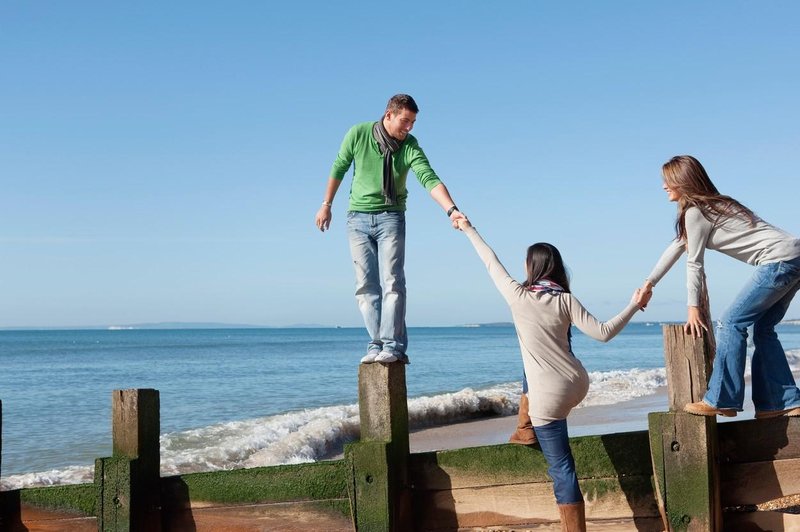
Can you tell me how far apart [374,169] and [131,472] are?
8.63 ft

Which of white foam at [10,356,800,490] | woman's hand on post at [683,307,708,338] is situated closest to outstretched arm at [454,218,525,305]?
woman's hand on post at [683,307,708,338]

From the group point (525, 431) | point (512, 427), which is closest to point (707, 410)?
point (525, 431)

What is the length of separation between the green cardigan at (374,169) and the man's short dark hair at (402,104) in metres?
0.23

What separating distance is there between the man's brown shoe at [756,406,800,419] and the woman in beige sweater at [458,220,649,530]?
103 cm

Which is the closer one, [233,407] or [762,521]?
[762,521]

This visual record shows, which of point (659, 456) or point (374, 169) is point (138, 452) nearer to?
point (374, 169)

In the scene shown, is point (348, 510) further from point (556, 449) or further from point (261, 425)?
point (261, 425)

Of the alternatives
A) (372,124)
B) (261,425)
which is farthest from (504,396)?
(372,124)

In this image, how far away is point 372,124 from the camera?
6.05 m

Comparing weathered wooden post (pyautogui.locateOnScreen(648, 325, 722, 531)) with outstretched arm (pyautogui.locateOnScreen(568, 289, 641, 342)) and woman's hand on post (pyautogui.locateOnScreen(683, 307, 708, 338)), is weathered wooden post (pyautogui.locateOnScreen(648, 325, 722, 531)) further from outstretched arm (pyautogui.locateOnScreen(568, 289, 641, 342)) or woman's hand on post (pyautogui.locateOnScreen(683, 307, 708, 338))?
outstretched arm (pyautogui.locateOnScreen(568, 289, 641, 342))

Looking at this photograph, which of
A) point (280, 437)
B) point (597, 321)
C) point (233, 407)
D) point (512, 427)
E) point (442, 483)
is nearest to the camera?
point (597, 321)

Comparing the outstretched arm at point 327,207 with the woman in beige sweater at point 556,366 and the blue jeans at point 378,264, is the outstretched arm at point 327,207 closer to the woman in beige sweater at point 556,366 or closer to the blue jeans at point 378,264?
the blue jeans at point 378,264

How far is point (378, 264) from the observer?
19.1 feet

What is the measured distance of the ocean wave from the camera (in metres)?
11.4
